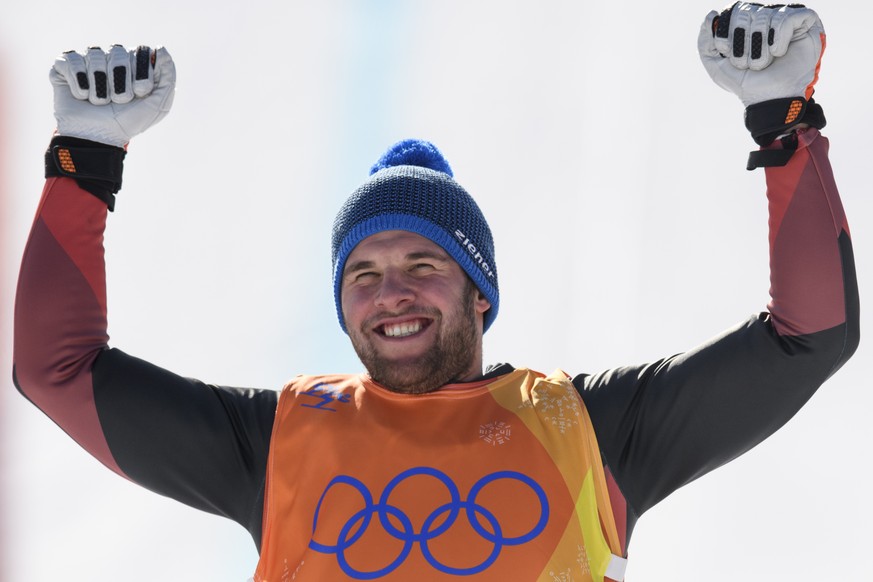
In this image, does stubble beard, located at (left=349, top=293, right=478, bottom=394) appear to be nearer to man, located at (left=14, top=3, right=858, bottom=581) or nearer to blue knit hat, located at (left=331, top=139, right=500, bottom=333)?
man, located at (left=14, top=3, right=858, bottom=581)

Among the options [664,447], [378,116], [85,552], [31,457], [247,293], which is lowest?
[85,552]

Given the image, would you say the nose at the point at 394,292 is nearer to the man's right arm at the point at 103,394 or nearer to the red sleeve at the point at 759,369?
the man's right arm at the point at 103,394

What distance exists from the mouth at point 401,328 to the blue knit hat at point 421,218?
7.5 inches

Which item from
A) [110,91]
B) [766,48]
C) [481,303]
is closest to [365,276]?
[481,303]

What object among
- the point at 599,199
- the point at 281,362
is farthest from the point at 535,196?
the point at 281,362

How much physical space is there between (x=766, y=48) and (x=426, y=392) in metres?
1.07

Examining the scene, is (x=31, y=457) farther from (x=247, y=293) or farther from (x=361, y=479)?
(x=361, y=479)

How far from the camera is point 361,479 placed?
2527 millimetres

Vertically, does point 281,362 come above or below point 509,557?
above

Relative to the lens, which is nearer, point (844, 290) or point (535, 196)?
point (844, 290)

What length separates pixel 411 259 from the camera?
2840mm

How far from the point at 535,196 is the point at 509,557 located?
2053mm

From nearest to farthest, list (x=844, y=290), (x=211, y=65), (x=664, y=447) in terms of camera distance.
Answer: (x=844, y=290) → (x=664, y=447) → (x=211, y=65)

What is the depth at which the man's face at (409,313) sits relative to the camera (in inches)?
107
